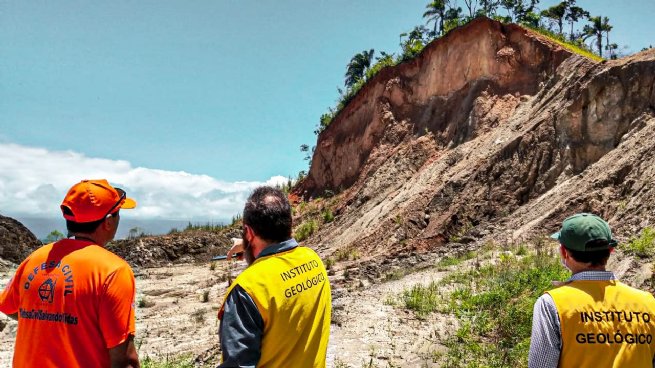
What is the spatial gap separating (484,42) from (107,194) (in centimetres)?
2098

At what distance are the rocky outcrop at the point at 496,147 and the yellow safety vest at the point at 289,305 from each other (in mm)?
9049

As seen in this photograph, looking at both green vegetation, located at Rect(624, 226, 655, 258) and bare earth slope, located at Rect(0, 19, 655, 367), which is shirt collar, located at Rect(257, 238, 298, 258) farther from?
green vegetation, located at Rect(624, 226, 655, 258)

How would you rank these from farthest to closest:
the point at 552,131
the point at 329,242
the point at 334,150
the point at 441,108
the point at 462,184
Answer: the point at 334,150 < the point at 441,108 < the point at 329,242 < the point at 462,184 < the point at 552,131

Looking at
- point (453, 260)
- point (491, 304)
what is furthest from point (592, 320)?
point (453, 260)

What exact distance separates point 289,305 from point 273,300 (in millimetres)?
103

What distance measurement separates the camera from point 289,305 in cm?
249

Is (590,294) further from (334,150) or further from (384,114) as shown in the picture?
(334,150)

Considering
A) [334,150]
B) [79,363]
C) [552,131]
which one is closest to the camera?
[79,363]

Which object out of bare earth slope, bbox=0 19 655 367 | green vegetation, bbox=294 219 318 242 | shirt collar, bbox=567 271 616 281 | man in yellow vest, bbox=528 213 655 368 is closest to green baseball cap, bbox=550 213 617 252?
man in yellow vest, bbox=528 213 655 368

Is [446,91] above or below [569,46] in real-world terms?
below

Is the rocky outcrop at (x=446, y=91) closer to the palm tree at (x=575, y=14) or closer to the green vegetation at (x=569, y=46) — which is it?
the green vegetation at (x=569, y=46)

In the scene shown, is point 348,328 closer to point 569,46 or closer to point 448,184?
Answer: point 448,184

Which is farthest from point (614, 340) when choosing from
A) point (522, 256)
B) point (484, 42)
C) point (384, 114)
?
point (384, 114)

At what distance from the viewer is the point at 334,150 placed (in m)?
30.5
